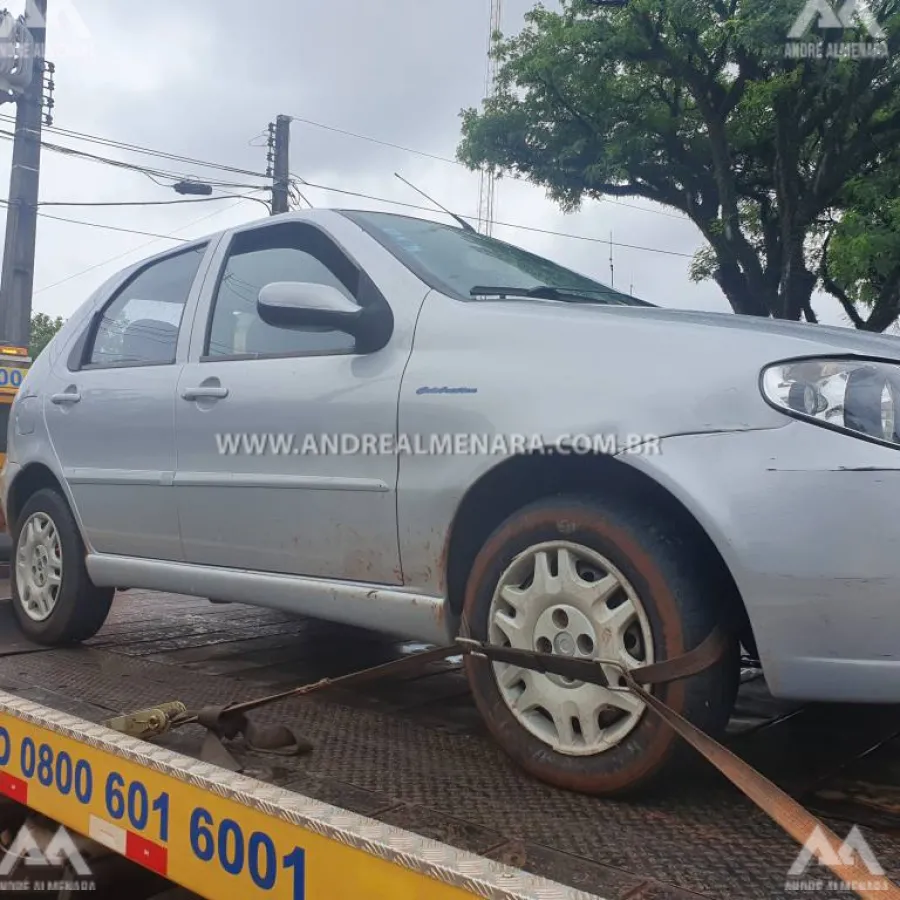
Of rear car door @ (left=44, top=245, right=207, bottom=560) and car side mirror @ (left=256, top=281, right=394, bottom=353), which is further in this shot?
rear car door @ (left=44, top=245, right=207, bottom=560)

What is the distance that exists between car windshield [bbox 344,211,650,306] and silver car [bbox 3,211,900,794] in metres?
0.01

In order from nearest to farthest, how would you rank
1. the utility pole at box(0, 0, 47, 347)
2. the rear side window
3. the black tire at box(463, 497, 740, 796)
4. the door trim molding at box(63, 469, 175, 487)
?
the black tire at box(463, 497, 740, 796) < the door trim molding at box(63, 469, 175, 487) < the rear side window < the utility pole at box(0, 0, 47, 347)

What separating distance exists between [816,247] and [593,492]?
1619 cm

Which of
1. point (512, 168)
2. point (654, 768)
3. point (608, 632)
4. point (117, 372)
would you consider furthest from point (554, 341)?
point (512, 168)

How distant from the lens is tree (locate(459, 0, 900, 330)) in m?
14.0

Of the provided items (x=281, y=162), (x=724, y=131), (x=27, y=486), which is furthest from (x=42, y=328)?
(x=27, y=486)

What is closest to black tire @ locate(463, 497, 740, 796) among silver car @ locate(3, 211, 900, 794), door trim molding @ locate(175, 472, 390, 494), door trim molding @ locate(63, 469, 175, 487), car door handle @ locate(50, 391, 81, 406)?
silver car @ locate(3, 211, 900, 794)

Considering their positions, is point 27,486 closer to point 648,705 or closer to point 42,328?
point 648,705

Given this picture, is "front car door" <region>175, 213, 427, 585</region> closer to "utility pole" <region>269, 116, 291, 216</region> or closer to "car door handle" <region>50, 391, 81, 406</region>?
"car door handle" <region>50, 391, 81, 406</region>

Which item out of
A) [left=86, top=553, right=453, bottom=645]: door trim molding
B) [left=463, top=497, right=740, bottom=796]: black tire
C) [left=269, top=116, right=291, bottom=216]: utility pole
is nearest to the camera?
Answer: [left=463, top=497, right=740, bottom=796]: black tire

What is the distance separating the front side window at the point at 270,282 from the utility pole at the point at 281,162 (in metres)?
17.8

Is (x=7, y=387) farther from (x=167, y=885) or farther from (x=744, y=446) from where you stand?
(x=744, y=446)

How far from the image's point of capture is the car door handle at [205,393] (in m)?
2.97

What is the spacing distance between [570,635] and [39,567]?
2.52m
